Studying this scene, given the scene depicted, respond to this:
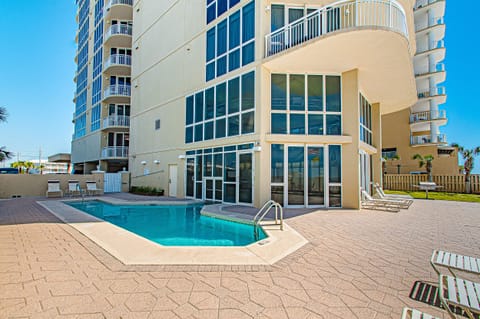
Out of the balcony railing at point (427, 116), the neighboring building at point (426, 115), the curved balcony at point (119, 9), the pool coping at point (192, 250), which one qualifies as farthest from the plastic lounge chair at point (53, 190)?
the balcony railing at point (427, 116)

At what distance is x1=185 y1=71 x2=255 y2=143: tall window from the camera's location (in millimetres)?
11008

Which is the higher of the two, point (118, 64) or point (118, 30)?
point (118, 30)

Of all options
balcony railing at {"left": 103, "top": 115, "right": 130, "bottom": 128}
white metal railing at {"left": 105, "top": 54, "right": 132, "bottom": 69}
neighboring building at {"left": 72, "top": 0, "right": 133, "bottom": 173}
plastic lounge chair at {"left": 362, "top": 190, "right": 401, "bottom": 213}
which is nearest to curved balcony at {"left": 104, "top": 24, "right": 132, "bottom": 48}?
neighboring building at {"left": 72, "top": 0, "right": 133, "bottom": 173}

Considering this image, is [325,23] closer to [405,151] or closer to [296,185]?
[296,185]

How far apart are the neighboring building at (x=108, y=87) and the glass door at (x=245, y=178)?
16.7 m

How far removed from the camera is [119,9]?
77.8 ft

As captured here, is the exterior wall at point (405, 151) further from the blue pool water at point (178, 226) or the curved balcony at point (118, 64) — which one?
the curved balcony at point (118, 64)

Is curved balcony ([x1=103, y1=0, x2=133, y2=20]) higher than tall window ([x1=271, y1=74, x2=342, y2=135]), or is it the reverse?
curved balcony ([x1=103, y1=0, x2=133, y2=20])

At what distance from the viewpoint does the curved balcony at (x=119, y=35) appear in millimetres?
23427

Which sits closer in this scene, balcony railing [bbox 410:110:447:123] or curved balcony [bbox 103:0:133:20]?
curved balcony [bbox 103:0:133:20]

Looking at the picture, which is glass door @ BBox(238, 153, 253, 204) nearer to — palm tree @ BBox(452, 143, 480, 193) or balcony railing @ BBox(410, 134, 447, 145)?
balcony railing @ BBox(410, 134, 447, 145)

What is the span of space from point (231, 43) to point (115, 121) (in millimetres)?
16517

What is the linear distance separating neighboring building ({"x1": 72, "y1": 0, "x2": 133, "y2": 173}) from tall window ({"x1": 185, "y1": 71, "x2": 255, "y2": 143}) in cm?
1273

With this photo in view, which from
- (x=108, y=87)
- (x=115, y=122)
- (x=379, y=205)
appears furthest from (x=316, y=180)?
(x=108, y=87)
